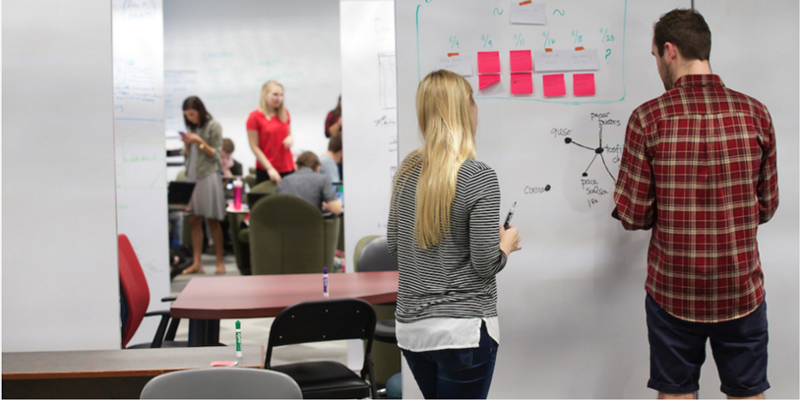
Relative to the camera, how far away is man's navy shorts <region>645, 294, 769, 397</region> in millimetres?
1887

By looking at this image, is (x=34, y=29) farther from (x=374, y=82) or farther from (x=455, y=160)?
(x=374, y=82)

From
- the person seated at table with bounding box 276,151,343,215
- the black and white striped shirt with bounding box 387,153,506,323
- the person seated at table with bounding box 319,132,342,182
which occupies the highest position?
the person seated at table with bounding box 319,132,342,182

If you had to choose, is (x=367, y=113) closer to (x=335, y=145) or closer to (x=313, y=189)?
(x=313, y=189)

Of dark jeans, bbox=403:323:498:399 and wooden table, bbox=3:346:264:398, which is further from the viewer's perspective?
wooden table, bbox=3:346:264:398

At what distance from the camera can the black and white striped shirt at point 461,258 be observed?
1.65 m

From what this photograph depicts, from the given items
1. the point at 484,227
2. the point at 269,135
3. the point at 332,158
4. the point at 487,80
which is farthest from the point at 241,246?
the point at 484,227

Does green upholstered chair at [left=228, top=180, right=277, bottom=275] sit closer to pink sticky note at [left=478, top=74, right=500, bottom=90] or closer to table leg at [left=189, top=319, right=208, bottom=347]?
table leg at [left=189, top=319, right=208, bottom=347]

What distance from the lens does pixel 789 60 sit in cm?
231

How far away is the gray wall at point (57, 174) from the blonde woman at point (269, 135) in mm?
3467

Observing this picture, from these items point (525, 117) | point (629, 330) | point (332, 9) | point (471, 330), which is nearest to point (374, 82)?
point (525, 117)

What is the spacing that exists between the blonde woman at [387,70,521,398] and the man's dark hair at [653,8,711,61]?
28.1 inches

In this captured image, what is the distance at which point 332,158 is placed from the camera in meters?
5.77

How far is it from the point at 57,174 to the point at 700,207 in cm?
210

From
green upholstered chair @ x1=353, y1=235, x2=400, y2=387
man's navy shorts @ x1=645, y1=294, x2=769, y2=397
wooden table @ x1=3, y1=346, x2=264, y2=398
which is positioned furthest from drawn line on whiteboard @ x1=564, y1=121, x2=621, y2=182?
wooden table @ x1=3, y1=346, x2=264, y2=398
